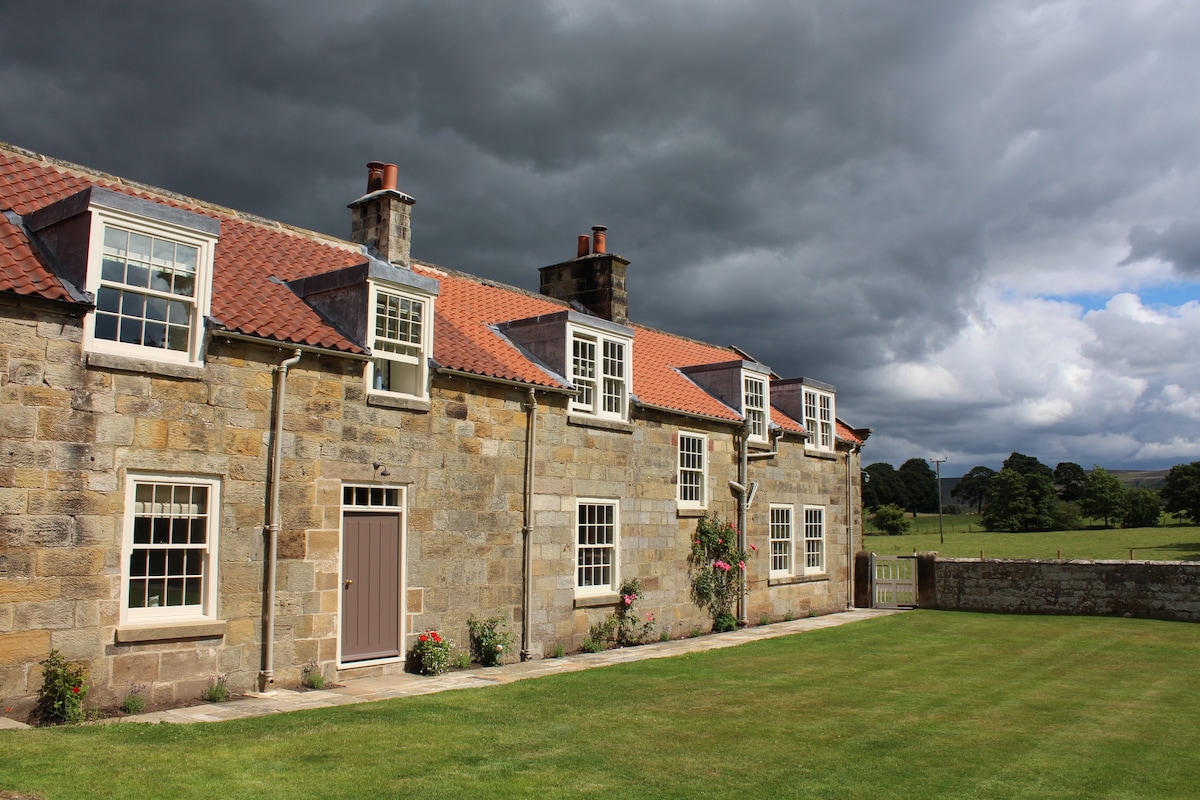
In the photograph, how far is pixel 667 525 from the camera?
60.6 ft

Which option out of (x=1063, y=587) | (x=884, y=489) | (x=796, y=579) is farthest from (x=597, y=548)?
(x=884, y=489)

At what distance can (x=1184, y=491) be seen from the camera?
282 ft

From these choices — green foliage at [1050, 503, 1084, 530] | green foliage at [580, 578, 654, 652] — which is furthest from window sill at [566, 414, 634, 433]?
green foliage at [1050, 503, 1084, 530]

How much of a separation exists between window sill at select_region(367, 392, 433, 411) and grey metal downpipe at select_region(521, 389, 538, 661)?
2.19 m

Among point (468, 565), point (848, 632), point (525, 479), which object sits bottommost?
point (848, 632)

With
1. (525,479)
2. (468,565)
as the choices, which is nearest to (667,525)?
(525,479)

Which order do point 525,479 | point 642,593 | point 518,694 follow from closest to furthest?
point 518,694
point 525,479
point 642,593

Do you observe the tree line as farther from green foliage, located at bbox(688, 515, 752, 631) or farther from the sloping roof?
the sloping roof

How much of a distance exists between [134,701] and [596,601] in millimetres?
8263

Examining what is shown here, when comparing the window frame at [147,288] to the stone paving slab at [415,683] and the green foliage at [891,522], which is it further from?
Answer: the green foliage at [891,522]

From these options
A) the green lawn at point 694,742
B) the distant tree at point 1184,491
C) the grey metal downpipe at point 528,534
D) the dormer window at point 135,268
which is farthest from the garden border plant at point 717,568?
the distant tree at point 1184,491

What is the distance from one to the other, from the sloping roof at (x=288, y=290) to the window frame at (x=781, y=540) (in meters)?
3.23

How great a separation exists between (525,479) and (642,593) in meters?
4.09

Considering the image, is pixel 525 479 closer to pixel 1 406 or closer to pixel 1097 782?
pixel 1 406
